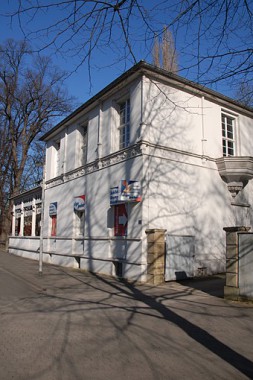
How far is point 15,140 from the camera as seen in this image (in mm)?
39312

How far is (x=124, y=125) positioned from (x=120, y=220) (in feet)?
14.2

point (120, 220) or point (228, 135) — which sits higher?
point (228, 135)

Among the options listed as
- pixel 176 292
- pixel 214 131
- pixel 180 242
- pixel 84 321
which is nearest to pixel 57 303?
pixel 84 321

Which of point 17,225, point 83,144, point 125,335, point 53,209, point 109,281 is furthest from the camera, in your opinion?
point 17,225

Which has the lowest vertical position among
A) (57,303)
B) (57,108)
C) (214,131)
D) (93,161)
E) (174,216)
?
(57,303)

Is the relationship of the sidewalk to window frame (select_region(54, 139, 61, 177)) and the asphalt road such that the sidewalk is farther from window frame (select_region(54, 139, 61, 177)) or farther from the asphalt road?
window frame (select_region(54, 139, 61, 177))

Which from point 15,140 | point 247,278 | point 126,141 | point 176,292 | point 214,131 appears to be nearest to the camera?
point 247,278

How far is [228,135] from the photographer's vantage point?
18.6m

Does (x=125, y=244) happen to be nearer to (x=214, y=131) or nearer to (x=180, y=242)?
(x=180, y=242)

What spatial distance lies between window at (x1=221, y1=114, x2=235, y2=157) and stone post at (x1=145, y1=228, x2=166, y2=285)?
6.76 meters

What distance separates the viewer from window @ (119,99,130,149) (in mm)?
16344

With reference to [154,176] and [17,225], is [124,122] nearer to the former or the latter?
[154,176]

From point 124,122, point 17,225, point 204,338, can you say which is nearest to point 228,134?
point 124,122

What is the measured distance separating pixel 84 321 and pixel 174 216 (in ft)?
26.1
